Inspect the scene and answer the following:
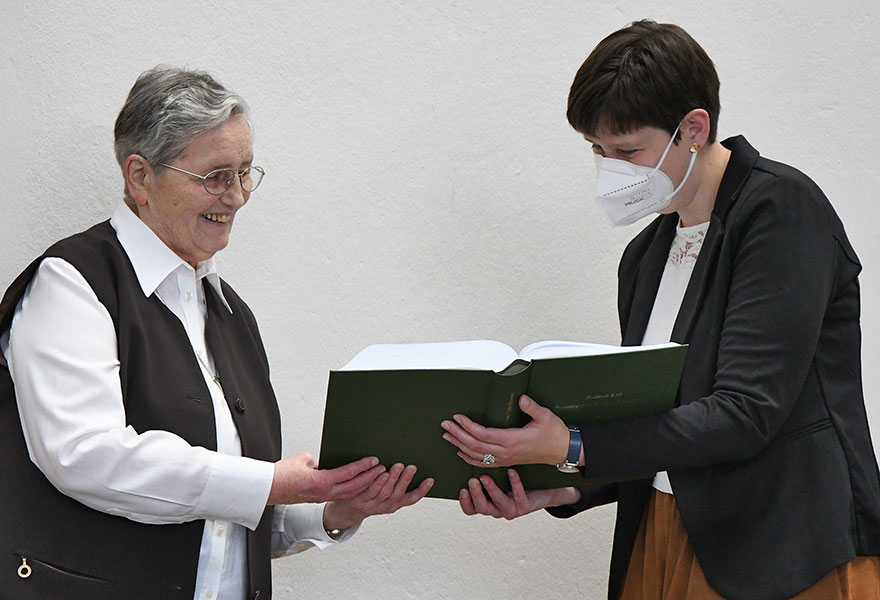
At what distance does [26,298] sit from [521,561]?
1.29 metres

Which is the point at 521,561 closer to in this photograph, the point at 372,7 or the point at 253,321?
the point at 253,321

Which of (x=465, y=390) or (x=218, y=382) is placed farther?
(x=218, y=382)

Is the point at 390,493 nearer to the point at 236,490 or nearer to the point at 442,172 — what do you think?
the point at 236,490

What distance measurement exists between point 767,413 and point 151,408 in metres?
0.97

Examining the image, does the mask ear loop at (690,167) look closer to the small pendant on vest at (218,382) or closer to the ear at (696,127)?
the ear at (696,127)

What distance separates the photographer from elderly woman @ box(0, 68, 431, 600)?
147 centimetres

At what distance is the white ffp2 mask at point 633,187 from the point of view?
171 centimetres

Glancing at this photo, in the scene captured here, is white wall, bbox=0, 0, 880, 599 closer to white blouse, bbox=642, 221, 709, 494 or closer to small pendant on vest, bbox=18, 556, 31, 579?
white blouse, bbox=642, 221, 709, 494

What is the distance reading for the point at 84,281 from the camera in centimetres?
153

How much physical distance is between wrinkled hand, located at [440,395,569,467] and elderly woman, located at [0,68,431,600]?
0.44ft

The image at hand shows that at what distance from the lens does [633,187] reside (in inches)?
67.9

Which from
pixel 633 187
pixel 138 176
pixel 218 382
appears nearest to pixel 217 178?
pixel 138 176

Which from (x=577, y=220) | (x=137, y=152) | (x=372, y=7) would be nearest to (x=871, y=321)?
(x=577, y=220)

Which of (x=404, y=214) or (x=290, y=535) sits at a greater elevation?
(x=404, y=214)
